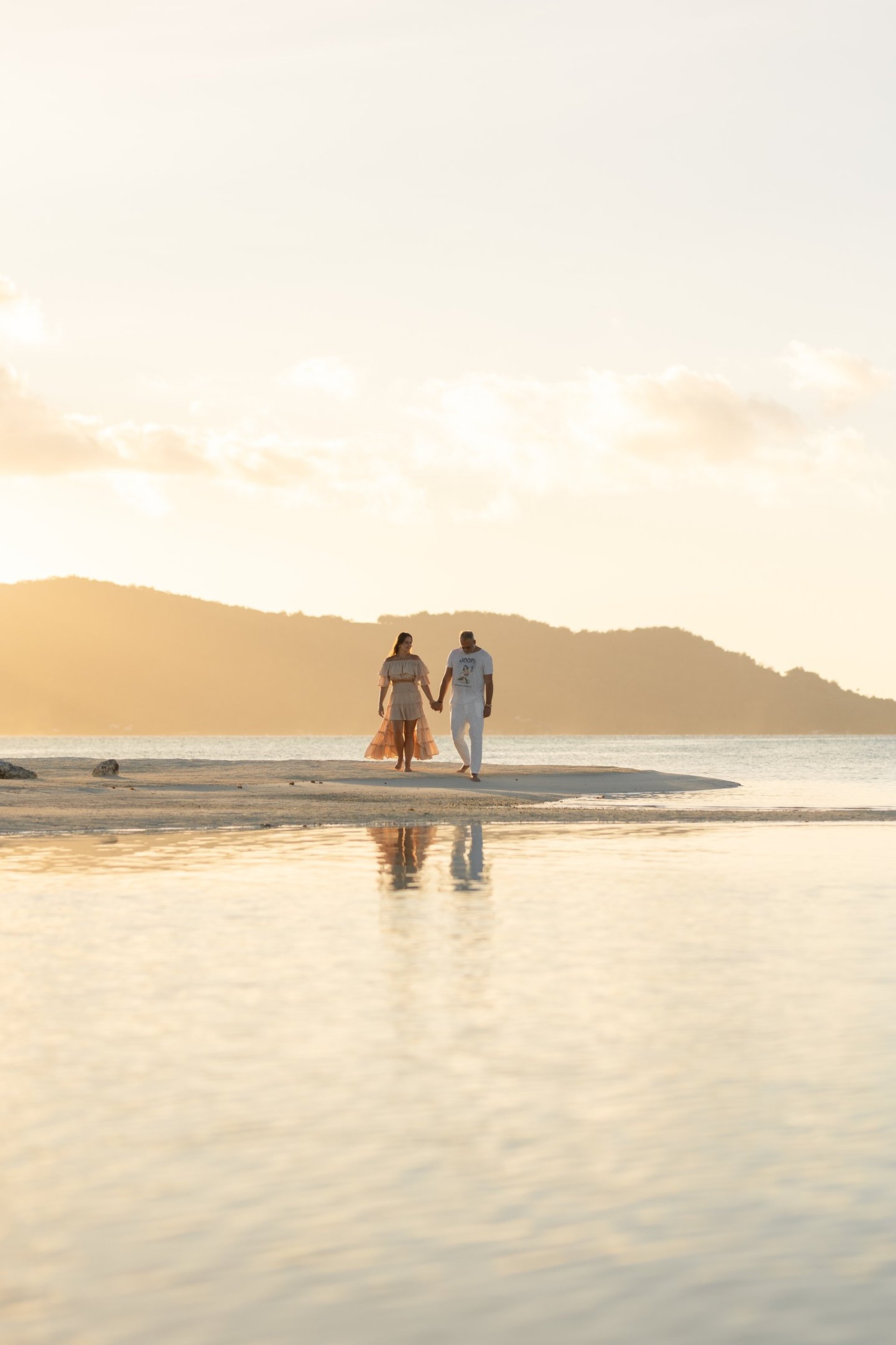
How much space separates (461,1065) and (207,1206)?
65.5 inches

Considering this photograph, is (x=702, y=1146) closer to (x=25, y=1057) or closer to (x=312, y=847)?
(x=25, y=1057)

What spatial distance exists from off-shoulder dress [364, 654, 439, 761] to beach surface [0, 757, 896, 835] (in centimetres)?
61

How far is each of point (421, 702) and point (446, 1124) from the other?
20.7 metres

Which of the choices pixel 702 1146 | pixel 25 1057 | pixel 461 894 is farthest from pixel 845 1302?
pixel 461 894

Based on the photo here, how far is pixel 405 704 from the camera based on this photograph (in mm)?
25375

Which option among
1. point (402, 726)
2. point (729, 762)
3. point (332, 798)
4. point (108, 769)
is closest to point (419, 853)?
point (332, 798)

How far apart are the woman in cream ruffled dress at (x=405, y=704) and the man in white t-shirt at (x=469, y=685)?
0.45m

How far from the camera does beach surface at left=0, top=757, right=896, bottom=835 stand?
56.5 feet

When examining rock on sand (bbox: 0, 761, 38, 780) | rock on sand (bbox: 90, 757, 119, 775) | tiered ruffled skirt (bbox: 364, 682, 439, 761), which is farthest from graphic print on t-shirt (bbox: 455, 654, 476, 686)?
rock on sand (bbox: 0, 761, 38, 780)

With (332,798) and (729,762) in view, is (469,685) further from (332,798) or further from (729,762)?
(729,762)

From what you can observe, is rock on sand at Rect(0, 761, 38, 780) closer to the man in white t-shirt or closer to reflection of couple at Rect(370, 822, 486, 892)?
the man in white t-shirt

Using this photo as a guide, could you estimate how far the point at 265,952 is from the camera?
7938mm

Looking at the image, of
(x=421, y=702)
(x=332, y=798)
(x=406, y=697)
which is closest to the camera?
(x=332, y=798)

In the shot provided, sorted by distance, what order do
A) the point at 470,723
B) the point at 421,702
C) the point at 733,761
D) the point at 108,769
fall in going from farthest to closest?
the point at 733,761 → the point at 421,702 → the point at 108,769 → the point at 470,723
